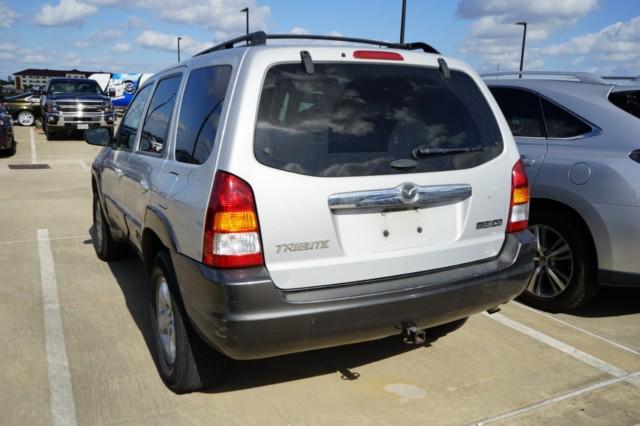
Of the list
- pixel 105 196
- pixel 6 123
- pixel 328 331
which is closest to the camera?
pixel 328 331

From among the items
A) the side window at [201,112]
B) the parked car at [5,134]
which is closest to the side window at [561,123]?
the side window at [201,112]

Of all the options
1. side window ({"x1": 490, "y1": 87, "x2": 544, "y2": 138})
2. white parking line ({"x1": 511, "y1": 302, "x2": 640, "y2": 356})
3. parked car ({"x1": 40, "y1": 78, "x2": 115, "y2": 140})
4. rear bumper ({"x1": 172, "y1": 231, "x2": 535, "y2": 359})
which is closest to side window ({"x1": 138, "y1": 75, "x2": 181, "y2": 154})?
rear bumper ({"x1": 172, "y1": 231, "x2": 535, "y2": 359})

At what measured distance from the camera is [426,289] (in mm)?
2836

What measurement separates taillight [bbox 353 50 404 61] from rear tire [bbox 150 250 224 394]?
1.46 metres

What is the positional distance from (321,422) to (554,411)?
1.24 meters

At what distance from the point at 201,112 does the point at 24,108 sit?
85.3ft

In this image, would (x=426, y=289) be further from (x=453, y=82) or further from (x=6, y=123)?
(x=6, y=123)

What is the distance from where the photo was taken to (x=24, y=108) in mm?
25469

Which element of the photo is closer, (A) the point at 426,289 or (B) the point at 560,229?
(A) the point at 426,289

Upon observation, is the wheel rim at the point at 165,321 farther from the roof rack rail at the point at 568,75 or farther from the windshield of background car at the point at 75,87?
the windshield of background car at the point at 75,87

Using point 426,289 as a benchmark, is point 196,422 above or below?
below

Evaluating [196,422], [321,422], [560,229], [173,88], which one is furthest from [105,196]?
[560,229]

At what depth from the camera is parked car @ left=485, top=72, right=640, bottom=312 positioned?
155 inches

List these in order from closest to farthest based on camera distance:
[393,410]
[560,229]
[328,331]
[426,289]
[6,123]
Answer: [328,331] < [426,289] < [393,410] < [560,229] < [6,123]
